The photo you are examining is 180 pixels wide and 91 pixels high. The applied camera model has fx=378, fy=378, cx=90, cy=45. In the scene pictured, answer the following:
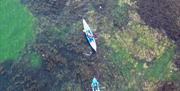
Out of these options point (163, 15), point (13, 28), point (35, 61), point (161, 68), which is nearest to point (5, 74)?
point (35, 61)

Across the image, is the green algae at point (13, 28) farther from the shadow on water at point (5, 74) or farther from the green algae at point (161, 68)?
the green algae at point (161, 68)

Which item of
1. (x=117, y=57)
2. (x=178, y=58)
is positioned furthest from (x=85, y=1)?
(x=178, y=58)

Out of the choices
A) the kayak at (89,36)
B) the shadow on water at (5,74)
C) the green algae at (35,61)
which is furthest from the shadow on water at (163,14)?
the shadow on water at (5,74)

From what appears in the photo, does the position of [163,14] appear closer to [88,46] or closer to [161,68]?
[161,68]

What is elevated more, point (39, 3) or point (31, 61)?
point (39, 3)

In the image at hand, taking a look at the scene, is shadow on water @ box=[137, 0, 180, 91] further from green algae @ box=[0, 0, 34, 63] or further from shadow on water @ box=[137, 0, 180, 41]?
green algae @ box=[0, 0, 34, 63]

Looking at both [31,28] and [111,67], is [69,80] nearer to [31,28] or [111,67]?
[111,67]
